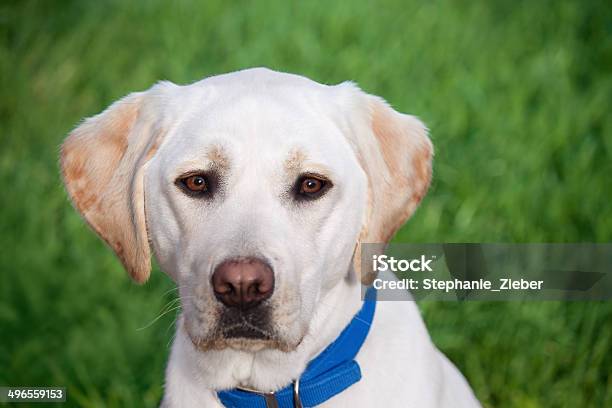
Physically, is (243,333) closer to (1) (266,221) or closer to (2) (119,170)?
(1) (266,221)

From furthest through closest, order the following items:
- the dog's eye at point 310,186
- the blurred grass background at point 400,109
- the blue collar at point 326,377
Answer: the blurred grass background at point 400,109
the blue collar at point 326,377
the dog's eye at point 310,186

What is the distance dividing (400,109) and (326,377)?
330 cm

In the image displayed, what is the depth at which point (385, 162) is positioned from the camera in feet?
9.70

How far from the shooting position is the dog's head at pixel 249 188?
2.60 metres

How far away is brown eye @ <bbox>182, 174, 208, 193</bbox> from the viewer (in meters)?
2.72

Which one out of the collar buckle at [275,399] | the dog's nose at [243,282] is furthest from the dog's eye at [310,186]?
the collar buckle at [275,399]

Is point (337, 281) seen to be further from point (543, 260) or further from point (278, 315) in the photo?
point (543, 260)

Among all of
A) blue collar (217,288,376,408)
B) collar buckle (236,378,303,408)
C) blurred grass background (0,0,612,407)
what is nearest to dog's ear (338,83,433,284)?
blue collar (217,288,376,408)

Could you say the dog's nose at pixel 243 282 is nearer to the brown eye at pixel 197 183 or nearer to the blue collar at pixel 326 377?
Result: the brown eye at pixel 197 183

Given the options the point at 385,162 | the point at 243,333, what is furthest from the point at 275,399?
the point at 385,162

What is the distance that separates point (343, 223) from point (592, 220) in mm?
2429

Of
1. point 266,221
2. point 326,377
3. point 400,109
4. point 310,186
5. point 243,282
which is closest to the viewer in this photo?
point 243,282

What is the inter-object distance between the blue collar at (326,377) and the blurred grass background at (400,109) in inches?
53.2

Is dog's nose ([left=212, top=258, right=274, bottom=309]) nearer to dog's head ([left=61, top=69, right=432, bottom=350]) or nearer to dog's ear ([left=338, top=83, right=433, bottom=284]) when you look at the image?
dog's head ([left=61, top=69, right=432, bottom=350])
